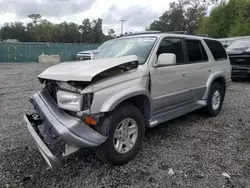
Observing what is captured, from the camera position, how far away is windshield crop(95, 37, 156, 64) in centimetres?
346

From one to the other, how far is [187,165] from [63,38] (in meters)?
74.3

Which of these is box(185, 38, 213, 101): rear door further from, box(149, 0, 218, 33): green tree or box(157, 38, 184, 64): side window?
box(149, 0, 218, 33): green tree

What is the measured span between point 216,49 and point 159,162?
328 cm

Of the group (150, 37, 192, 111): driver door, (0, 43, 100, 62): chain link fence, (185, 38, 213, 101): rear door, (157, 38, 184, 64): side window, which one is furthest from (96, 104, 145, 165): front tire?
(0, 43, 100, 62): chain link fence

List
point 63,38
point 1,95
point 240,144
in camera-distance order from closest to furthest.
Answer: point 240,144
point 1,95
point 63,38

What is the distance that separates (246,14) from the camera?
72.7 ft

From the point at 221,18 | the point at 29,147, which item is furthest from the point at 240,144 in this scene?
the point at 221,18

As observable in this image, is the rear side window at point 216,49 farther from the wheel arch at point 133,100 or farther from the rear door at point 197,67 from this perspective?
the wheel arch at point 133,100

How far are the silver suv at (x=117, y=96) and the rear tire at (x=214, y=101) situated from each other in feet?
1.69

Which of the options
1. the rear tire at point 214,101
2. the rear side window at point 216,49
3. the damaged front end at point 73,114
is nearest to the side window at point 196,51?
the rear side window at point 216,49

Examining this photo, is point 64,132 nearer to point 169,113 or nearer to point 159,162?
point 159,162

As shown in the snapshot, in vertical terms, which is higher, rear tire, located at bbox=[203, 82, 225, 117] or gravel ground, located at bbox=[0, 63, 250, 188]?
rear tire, located at bbox=[203, 82, 225, 117]

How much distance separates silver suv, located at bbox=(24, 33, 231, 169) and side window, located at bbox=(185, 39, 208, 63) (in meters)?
0.02

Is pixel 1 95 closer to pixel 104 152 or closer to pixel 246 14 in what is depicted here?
pixel 104 152
